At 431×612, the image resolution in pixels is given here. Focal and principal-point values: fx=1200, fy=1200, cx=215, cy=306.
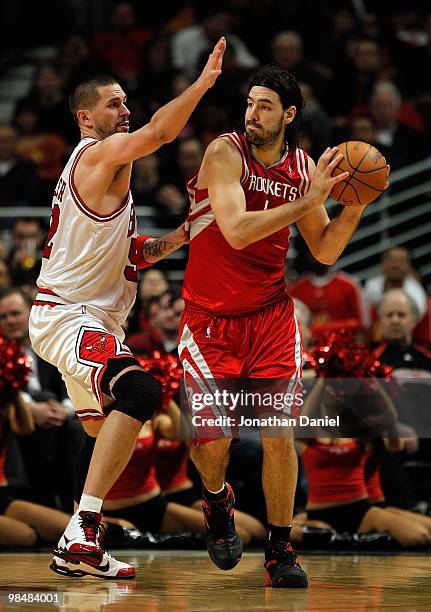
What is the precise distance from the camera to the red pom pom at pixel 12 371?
25.6 ft

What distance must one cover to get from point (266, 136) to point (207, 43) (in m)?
8.52

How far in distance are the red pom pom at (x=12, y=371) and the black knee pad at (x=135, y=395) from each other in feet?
7.20

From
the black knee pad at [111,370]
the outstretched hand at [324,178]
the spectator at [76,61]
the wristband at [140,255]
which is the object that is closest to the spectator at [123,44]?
the spectator at [76,61]

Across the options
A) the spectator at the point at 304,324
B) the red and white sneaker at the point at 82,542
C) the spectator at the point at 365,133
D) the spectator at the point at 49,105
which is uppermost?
the spectator at the point at 49,105

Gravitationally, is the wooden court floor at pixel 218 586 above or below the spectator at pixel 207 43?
below

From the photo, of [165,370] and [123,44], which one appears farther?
[123,44]

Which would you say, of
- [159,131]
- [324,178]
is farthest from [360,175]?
[159,131]

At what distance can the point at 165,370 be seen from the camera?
26.4ft

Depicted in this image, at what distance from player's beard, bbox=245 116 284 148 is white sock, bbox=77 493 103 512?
6.38 ft

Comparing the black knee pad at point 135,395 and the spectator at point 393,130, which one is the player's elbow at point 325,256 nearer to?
the black knee pad at point 135,395

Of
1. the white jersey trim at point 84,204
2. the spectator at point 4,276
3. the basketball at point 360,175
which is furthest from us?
the spectator at point 4,276

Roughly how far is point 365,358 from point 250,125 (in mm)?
2472

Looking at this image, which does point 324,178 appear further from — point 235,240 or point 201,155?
point 201,155

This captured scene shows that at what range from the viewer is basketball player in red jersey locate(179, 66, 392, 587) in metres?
5.97
